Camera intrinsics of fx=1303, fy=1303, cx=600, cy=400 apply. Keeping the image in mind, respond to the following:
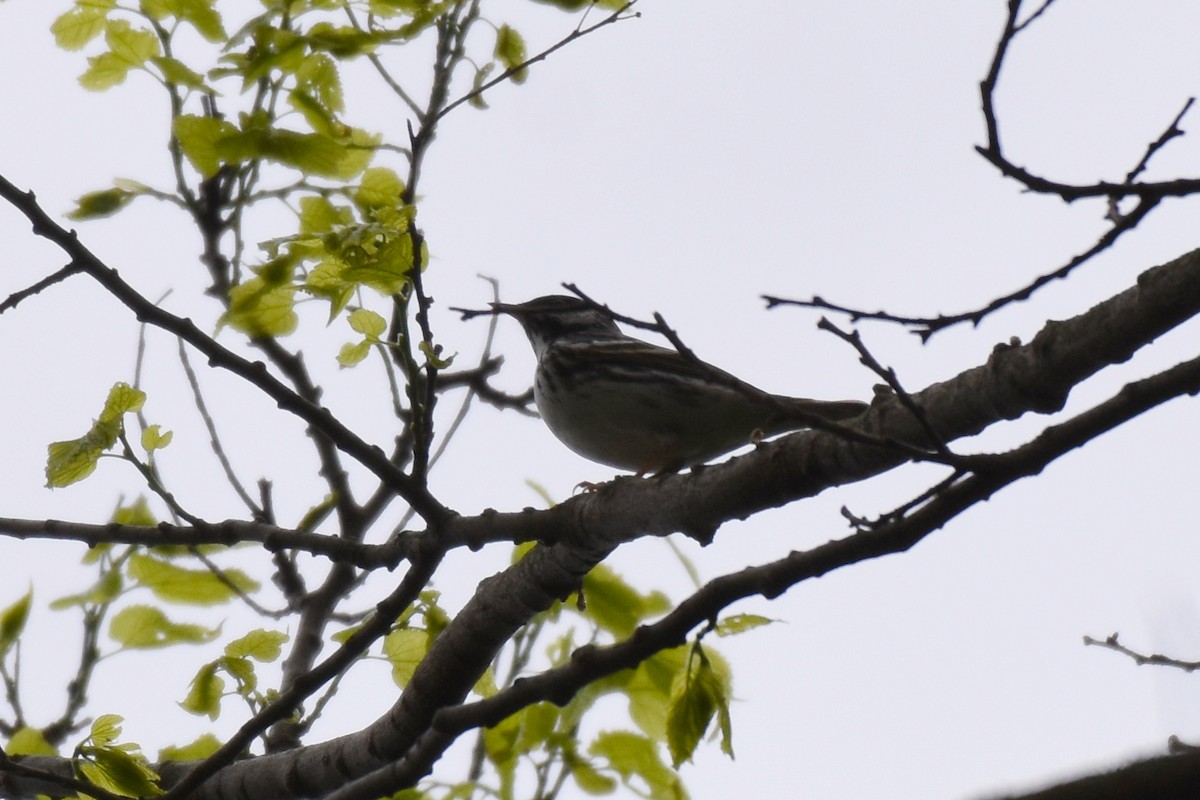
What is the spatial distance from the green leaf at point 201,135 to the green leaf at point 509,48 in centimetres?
88

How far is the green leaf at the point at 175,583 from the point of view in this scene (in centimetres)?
361

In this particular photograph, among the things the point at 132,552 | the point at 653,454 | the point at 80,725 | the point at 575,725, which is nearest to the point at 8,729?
the point at 80,725

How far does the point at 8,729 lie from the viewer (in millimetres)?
3943

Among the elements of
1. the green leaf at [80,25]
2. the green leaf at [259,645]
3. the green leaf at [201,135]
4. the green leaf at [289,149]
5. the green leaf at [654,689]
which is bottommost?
the green leaf at [654,689]

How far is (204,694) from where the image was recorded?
126 inches

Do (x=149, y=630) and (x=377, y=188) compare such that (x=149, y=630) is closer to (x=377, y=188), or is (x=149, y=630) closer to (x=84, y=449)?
(x=84, y=449)

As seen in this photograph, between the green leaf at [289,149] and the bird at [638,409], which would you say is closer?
the green leaf at [289,149]

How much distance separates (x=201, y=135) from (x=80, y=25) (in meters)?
0.89

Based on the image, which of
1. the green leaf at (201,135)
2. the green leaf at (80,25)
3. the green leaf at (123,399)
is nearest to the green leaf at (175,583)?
the green leaf at (123,399)

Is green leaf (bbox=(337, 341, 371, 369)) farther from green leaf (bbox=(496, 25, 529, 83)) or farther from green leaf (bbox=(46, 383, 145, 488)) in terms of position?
green leaf (bbox=(496, 25, 529, 83))

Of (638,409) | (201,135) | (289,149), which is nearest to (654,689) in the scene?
(289,149)

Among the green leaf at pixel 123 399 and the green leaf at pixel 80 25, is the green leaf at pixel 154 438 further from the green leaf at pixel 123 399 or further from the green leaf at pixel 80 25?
the green leaf at pixel 80 25

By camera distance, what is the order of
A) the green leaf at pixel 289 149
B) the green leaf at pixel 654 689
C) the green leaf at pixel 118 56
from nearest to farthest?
the green leaf at pixel 289 149 < the green leaf at pixel 654 689 < the green leaf at pixel 118 56

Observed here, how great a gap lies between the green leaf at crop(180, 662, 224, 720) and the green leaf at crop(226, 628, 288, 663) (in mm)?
77
